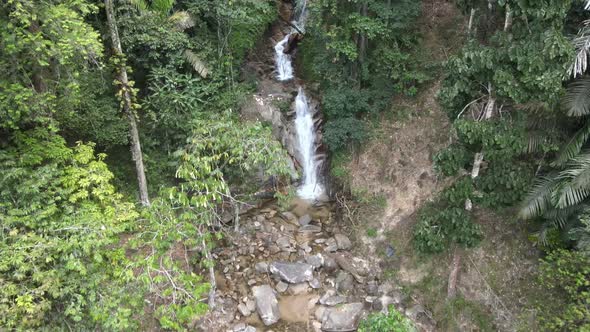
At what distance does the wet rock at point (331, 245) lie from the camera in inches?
542

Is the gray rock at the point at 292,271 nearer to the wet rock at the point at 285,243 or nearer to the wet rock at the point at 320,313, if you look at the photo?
the wet rock at the point at 285,243

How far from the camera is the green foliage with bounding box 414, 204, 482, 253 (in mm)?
9977

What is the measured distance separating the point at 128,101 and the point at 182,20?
14.2 ft

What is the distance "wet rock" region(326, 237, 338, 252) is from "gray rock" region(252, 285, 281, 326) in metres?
2.78

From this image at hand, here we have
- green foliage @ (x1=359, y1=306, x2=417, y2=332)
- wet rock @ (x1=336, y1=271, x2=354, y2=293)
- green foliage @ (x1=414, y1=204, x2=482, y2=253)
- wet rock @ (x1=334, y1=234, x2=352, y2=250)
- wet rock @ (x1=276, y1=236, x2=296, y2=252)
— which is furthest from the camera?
wet rock @ (x1=334, y1=234, x2=352, y2=250)

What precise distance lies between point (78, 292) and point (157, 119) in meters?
6.91

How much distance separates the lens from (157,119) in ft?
42.4

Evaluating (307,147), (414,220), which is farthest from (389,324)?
(307,147)

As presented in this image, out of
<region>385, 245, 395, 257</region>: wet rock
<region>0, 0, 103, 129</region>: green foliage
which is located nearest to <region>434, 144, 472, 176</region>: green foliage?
<region>385, 245, 395, 257</region>: wet rock

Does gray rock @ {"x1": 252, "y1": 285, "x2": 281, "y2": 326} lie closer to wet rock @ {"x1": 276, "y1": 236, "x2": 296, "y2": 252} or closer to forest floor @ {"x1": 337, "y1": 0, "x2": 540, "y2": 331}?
wet rock @ {"x1": 276, "y1": 236, "x2": 296, "y2": 252}

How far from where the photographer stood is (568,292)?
8.36 meters

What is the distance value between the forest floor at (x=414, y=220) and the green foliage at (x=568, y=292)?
1021mm

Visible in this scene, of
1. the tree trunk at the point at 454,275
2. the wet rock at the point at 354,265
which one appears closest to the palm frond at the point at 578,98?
the tree trunk at the point at 454,275

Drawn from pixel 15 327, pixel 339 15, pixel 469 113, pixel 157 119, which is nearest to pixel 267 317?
pixel 15 327
